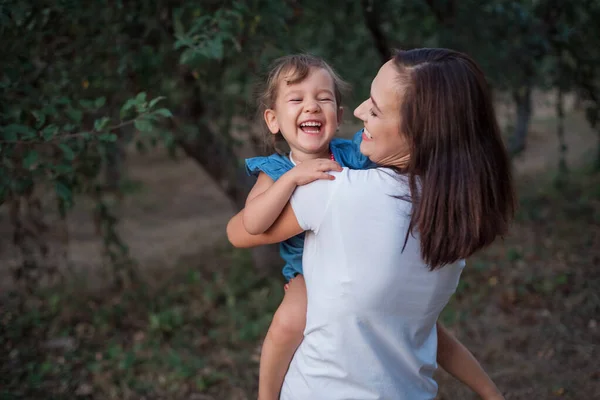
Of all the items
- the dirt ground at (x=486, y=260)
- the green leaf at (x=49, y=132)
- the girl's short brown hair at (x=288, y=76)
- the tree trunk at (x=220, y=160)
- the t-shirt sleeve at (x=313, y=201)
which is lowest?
the dirt ground at (x=486, y=260)

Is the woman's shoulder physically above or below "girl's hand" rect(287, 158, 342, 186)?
below

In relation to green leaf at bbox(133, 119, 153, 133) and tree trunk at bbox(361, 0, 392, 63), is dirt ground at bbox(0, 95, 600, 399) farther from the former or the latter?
green leaf at bbox(133, 119, 153, 133)

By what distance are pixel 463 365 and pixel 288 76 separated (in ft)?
3.26

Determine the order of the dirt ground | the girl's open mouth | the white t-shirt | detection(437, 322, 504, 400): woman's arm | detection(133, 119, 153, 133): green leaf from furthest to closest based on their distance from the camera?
the dirt ground
detection(133, 119, 153, 133): green leaf
detection(437, 322, 504, 400): woman's arm
the girl's open mouth
the white t-shirt

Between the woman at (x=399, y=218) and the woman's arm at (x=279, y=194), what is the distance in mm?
22

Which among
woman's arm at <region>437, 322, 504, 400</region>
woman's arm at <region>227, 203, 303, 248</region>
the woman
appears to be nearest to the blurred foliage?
woman's arm at <region>227, 203, 303, 248</region>

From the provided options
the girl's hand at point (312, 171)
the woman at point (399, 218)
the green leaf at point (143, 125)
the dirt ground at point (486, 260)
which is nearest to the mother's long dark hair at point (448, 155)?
the woman at point (399, 218)

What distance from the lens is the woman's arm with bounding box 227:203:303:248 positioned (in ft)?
4.81

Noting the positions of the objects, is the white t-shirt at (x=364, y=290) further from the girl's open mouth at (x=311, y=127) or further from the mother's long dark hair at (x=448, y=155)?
the girl's open mouth at (x=311, y=127)

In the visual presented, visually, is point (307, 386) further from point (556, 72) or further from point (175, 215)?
point (175, 215)

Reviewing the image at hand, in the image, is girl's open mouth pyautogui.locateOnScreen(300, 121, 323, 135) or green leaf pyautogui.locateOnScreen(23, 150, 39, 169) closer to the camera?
girl's open mouth pyautogui.locateOnScreen(300, 121, 323, 135)

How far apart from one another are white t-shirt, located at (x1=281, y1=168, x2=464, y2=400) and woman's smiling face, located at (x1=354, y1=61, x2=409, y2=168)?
0.25ft

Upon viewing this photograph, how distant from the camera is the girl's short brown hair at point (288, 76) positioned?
1.79m

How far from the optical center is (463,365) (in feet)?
6.16
